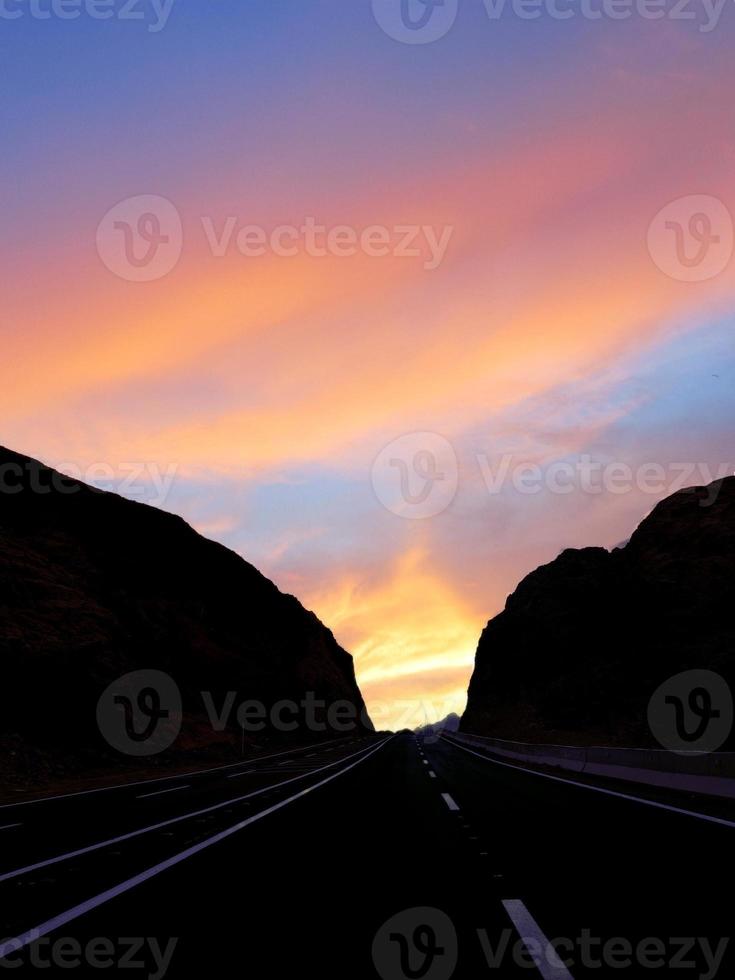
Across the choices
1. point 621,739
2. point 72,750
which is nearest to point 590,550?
point 621,739

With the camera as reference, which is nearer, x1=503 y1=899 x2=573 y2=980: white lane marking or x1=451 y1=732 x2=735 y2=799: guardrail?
x1=503 y1=899 x2=573 y2=980: white lane marking

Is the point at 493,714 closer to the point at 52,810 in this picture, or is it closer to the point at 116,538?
the point at 116,538

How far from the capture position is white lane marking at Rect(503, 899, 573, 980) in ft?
15.8

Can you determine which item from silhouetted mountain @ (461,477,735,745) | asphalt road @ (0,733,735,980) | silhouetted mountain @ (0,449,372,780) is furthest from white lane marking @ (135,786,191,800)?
silhouetted mountain @ (461,477,735,745)

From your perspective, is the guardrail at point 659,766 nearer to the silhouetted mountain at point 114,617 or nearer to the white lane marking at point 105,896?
the white lane marking at point 105,896

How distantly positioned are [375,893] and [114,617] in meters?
44.3

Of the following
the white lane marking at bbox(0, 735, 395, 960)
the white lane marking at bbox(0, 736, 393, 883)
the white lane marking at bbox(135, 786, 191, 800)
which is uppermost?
the white lane marking at bbox(135, 786, 191, 800)

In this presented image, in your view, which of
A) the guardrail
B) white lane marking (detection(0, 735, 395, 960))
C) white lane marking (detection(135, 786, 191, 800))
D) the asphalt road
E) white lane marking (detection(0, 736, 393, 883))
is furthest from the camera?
white lane marking (detection(135, 786, 191, 800))

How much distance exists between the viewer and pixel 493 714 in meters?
108

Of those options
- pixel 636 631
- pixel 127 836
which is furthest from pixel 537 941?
pixel 636 631

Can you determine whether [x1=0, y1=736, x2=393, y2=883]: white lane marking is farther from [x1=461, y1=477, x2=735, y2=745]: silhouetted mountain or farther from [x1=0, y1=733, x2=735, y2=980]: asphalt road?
[x1=461, y1=477, x2=735, y2=745]: silhouetted mountain

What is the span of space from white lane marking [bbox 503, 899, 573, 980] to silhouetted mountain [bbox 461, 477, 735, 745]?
162ft

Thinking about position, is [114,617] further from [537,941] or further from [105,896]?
[537,941]

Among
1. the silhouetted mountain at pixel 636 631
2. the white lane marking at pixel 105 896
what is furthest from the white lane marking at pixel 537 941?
the silhouetted mountain at pixel 636 631
